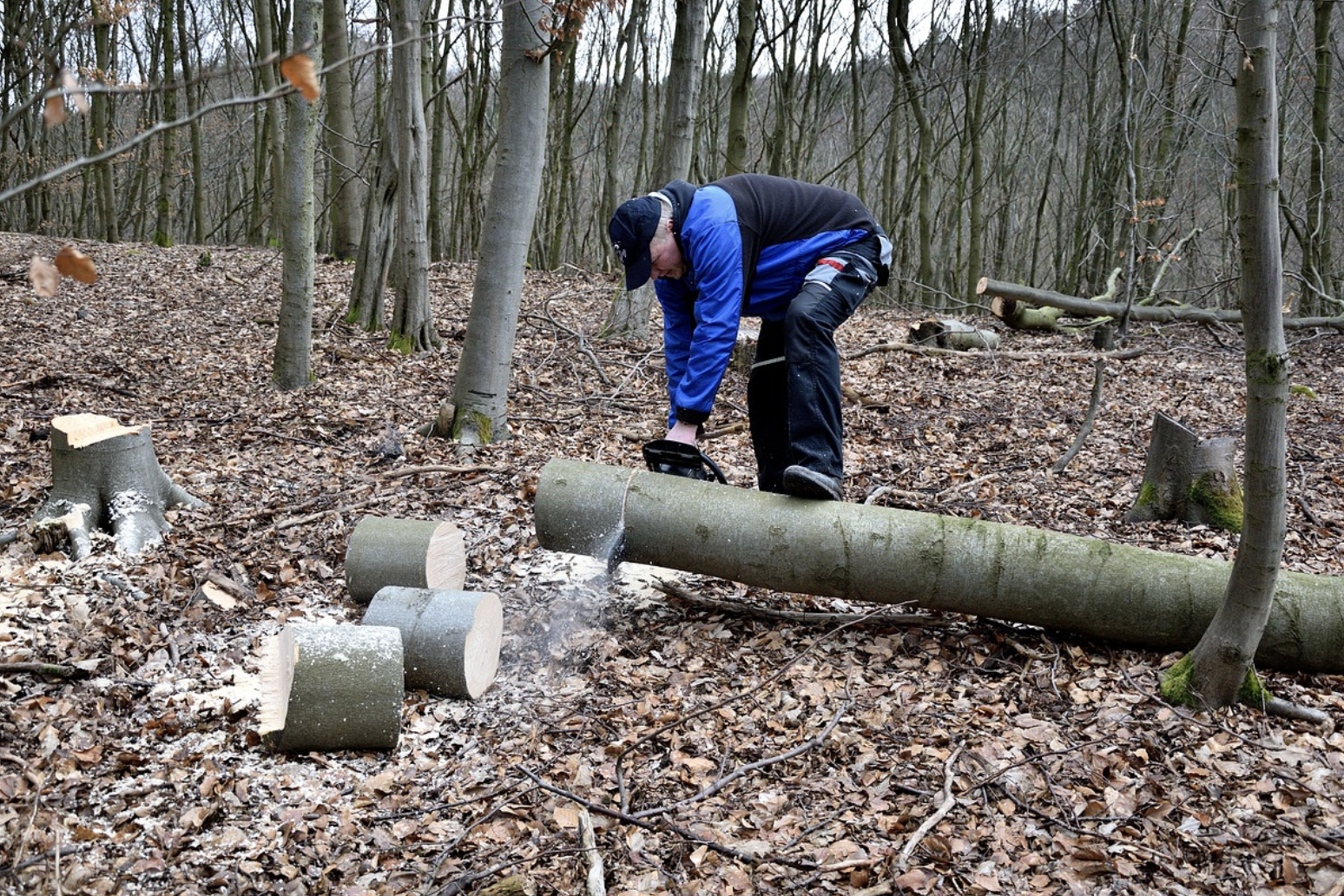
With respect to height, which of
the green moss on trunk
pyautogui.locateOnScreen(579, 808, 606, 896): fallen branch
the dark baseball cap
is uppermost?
the dark baseball cap

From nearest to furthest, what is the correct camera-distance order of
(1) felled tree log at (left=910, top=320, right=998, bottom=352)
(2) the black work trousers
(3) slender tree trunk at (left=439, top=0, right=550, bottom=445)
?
(2) the black work trousers
(3) slender tree trunk at (left=439, top=0, right=550, bottom=445)
(1) felled tree log at (left=910, top=320, right=998, bottom=352)

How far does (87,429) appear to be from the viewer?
4.51 m

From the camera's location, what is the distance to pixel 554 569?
4.44 meters

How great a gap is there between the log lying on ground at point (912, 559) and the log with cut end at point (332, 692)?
96cm

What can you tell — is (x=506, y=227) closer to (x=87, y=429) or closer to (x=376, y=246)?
(x=87, y=429)

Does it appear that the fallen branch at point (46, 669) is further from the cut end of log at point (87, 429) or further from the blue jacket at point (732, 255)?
the blue jacket at point (732, 255)

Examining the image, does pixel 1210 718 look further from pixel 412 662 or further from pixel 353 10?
pixel 353 10

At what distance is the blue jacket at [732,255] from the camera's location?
370 cm

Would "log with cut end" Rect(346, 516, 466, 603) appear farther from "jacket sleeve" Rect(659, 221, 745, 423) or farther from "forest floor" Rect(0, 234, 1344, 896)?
"jacket sleeve" Rect(659, 221, 745, 423)

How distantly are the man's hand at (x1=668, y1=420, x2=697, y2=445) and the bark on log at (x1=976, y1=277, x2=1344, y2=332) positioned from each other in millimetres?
5386

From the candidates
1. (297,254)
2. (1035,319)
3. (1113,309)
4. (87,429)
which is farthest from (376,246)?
(1035,319)

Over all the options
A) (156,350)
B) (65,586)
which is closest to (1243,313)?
(65,586)

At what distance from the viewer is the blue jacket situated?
145 inches

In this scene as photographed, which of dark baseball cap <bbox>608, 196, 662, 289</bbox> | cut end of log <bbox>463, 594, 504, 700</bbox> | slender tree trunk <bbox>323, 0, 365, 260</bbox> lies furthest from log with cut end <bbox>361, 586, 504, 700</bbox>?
slender tree trunk <bbox>323, 0, 365, 260</bbox>
